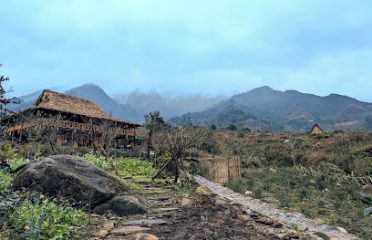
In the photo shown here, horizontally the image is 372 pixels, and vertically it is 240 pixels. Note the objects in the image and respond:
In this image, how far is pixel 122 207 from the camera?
674 cm

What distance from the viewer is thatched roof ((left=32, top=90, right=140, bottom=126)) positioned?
25944 mm

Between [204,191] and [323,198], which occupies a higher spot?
[204,191]

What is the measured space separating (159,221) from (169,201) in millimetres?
2384

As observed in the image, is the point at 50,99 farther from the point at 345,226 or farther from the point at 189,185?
the point at 345,226

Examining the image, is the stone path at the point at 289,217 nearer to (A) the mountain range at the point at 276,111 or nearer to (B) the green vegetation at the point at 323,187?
(B) the green vegetation at the point at 323,187

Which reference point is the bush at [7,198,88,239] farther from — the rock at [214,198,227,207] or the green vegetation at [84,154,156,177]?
the green vegetation at [84,154,156,177]

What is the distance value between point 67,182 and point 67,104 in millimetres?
22225

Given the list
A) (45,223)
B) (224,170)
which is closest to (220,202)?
(45,223)

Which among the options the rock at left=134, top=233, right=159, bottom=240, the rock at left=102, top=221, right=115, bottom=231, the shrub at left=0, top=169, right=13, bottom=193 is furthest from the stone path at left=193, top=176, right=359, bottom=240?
the shrub at left=0, top=169, right=13, bottom=193

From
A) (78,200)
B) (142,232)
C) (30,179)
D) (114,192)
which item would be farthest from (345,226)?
(30,179)

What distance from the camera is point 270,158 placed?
Result: 988 inches

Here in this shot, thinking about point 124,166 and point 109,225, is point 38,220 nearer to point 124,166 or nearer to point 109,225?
point 109,225

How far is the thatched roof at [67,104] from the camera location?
2594cm

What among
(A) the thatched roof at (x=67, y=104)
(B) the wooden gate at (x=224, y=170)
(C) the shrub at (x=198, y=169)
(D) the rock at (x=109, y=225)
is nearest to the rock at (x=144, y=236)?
(D) the rock at (x=109, y=225)
